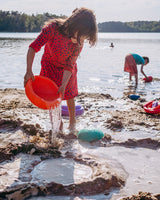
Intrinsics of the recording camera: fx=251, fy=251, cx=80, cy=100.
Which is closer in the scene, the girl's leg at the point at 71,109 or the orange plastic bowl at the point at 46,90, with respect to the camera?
the orange plastic bowl at the point at 46,90

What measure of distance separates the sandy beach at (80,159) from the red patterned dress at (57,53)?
0.78 metres

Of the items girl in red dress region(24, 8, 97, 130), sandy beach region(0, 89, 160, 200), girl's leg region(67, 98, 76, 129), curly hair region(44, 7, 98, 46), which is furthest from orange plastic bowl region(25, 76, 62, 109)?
curly hair region(44, 7, 98, 46)

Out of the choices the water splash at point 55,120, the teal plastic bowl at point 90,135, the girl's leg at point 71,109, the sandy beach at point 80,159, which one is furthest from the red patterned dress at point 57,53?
the sandy beach at point 80,159

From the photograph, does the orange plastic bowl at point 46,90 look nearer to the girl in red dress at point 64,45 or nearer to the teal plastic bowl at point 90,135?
the girl in red dress at point 64,45

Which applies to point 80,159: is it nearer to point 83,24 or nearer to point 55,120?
point 55,120

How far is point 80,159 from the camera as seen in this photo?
282 cm

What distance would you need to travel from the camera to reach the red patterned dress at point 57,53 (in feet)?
9.80

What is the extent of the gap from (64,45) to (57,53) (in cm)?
14

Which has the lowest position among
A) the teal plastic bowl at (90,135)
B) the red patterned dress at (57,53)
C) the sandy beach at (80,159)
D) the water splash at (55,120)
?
the sandy beach at (80,159)

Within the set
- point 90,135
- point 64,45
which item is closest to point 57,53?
point 64,45

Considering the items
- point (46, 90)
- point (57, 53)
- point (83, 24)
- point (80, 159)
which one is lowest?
point (80, 159)

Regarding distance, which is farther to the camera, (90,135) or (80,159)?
(90,135)

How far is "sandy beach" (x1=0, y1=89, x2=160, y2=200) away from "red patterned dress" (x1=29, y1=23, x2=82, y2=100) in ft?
2.56

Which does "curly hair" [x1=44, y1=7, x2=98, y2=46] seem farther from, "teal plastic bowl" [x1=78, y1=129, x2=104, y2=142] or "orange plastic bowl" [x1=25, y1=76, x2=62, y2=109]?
"teal plastic bowl" [x1=78, y1=129, x2=104, y2=142]
